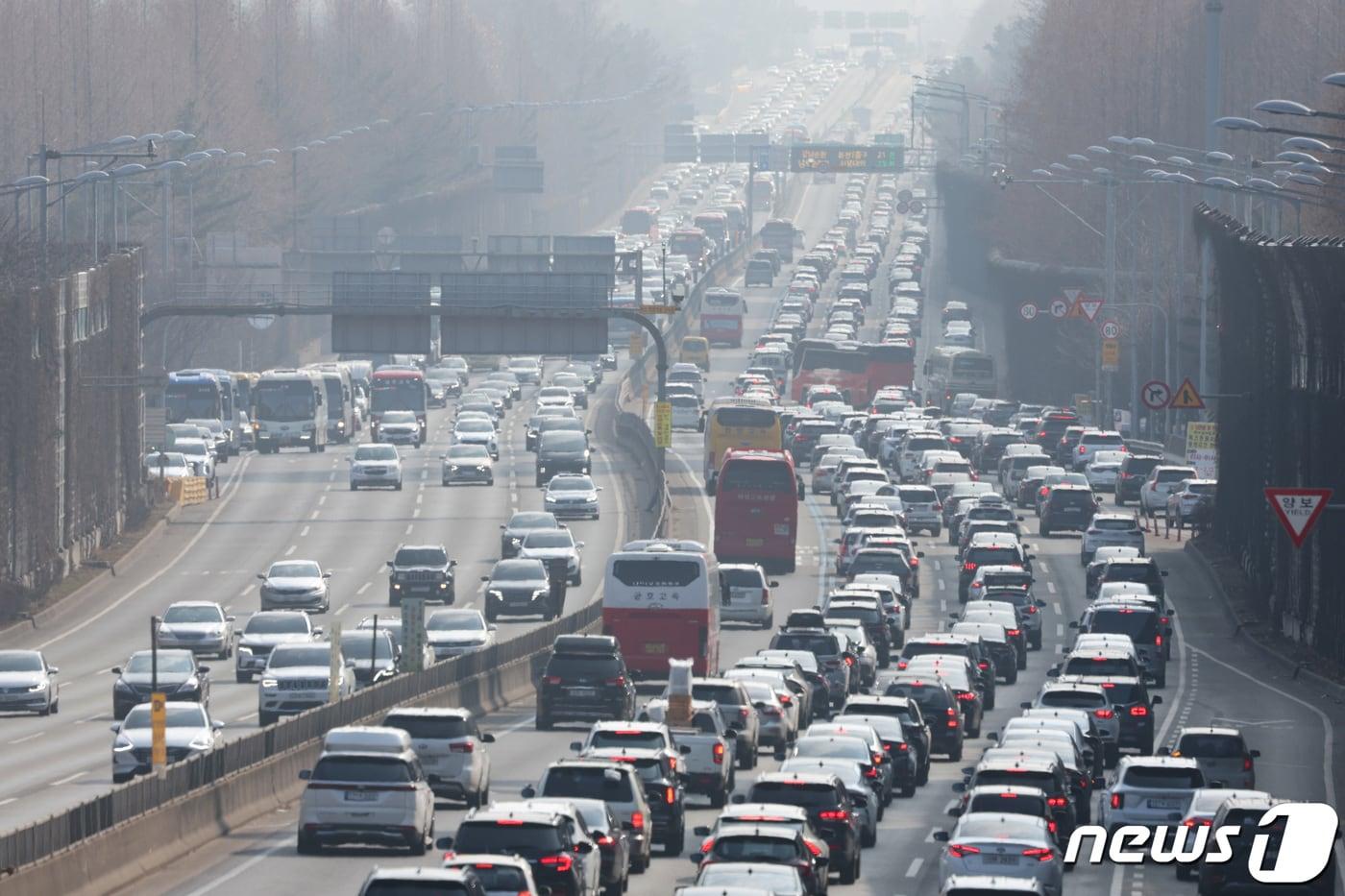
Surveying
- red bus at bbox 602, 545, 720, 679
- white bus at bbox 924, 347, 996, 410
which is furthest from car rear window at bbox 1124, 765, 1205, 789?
white bus at bbox 924, 347, 996, 410

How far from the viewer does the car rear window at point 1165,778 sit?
117ft

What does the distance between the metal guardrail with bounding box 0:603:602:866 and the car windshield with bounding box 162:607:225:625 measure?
8.52 m

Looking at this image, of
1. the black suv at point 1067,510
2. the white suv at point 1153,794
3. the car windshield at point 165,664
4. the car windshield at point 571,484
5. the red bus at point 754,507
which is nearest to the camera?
the white suv at point 1153,794

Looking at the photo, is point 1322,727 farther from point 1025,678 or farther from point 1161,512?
point 1161,512

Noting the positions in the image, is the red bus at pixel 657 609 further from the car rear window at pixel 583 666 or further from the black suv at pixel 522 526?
the black suv at pixel 522 526

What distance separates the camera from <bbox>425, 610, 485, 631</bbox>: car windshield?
59625mm

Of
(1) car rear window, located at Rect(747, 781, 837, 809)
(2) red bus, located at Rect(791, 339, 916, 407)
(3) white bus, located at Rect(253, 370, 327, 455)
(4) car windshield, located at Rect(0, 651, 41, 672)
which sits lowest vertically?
(4) car windshield, located at Rect(0, 651, 41, 672)

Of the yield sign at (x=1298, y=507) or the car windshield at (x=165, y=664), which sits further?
the car windshield at (x=165, y=664)

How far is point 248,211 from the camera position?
163000mm

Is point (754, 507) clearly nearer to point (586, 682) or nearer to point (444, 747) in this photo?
Result: point (586, 682)

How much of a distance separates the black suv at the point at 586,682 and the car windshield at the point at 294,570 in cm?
2168

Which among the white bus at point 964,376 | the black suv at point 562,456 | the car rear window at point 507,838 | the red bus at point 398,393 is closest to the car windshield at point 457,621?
the car rear window at point 507,838

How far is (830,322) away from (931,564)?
81.4 metres

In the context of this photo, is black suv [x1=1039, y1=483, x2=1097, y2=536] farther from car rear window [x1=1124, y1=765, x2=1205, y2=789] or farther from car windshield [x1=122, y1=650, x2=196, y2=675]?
car rear window [x1=1124, y1=765, x2=1205, y2=789]
